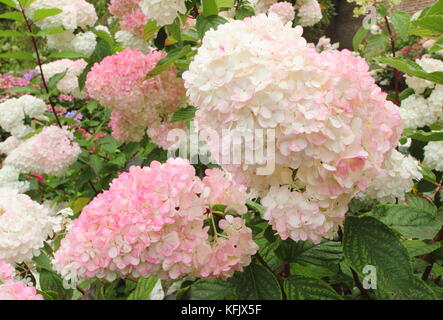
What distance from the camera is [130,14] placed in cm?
151

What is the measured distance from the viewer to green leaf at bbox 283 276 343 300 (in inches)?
26.1

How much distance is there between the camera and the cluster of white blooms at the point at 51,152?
1.54 meters

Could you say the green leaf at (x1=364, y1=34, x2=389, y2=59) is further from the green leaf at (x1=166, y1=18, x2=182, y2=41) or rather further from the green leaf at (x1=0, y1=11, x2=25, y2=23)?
the green leaf at (x1=0, y1=11, x2=25, y2=23)

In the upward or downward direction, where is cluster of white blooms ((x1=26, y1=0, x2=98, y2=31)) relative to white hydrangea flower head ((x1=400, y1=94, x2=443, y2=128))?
downward

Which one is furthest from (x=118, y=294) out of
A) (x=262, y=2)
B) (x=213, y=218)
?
(x=262, y=2)

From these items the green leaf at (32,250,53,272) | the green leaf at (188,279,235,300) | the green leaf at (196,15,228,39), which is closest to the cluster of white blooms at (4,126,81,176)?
the green leaf at (32,250,53,272)

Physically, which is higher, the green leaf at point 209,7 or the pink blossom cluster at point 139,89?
the green leaf at point 209,7

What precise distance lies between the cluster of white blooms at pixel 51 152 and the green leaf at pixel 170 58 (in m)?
0.49

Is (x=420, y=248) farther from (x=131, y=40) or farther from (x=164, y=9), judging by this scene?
(x=131, y=40)

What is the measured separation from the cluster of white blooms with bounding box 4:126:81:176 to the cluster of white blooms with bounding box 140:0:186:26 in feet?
2.11

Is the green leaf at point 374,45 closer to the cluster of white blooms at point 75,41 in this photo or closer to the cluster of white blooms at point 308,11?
the cluster of white blooms at point 308,11

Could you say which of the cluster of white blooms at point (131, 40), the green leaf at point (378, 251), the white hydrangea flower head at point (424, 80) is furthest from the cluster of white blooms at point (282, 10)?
the green leaf at point (378, 251)

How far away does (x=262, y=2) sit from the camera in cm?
183

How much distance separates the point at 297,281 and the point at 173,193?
8.9 inches
